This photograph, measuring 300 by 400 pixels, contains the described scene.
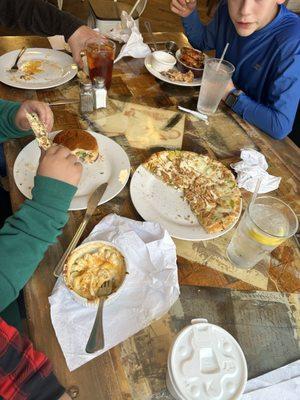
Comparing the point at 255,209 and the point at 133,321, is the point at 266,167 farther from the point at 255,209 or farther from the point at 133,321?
the point at 133,321

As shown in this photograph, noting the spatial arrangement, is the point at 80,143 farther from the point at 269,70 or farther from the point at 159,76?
the point at 269,70

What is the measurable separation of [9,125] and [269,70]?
3.40 feet

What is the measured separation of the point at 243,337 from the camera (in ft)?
2.12

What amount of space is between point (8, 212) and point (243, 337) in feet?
2.86

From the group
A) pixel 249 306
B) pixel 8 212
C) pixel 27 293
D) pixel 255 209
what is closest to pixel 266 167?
pixel 255 209

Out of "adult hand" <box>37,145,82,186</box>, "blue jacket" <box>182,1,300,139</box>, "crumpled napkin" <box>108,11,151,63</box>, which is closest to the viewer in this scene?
"adult hand" <box>37,145,82,186</box>

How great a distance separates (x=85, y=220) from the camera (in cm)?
77

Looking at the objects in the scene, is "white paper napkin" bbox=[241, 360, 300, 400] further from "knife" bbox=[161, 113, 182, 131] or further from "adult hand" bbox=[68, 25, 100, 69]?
"adult hand" bbox=[68, 25, 100, 69]

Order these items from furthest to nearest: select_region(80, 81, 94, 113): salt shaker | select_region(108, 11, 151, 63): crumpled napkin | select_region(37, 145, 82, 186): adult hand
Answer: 1. select_region(108, 11, 151, 63): crumpled napkin
2. select_region(80, 81, 94, 113): salt shaker
3. select_region(37, 145, 82, 186): adult hand

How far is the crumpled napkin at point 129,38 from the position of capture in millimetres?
1408

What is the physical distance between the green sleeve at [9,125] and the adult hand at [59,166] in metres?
0.22

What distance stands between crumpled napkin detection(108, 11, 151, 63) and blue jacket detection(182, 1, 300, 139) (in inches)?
16.0

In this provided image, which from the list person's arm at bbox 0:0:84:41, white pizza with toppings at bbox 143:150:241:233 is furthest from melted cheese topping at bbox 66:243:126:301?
person's arm at bbox 0:0:84:41

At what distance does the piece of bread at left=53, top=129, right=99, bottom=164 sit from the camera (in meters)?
0.93
